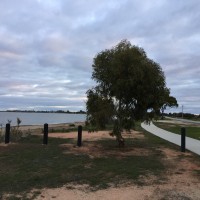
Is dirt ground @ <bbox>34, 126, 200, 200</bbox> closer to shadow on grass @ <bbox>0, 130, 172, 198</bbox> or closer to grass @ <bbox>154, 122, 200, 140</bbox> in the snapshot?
shadow on grass @ <bbox>0, 130, 172, 198</bbox>

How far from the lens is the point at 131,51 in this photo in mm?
15633

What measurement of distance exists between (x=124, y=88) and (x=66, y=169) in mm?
5366

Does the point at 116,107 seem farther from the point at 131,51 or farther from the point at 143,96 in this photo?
the point at 131,51

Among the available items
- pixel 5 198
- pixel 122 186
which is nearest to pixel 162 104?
pixel 122 186

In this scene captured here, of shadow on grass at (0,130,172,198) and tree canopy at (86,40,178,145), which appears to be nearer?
shadow on grass at (0,130,172,198)

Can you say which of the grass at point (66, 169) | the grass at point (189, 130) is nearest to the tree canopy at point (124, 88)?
the grass at point (66, 169)

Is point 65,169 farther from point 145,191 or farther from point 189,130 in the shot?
point 189,130

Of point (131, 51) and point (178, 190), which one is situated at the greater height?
point (131, 51)

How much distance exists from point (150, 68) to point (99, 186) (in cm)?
768

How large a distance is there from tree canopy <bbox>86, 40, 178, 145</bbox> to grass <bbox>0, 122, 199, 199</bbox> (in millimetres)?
1634

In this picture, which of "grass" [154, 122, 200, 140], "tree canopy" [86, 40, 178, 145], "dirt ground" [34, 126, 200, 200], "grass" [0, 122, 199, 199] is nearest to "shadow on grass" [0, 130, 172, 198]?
"grass" [0, 122, 199, 199]

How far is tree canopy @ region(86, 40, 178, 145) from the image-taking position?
15219mm

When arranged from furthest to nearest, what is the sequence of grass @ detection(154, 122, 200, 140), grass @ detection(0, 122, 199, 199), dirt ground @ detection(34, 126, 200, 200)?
grass @ detection(154, 122, 200, 140) < grass @ detection(0, 122, 199, 199) < dirt ground @ detection(34, 126, 200, 200)

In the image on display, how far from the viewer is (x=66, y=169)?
10.8 m
